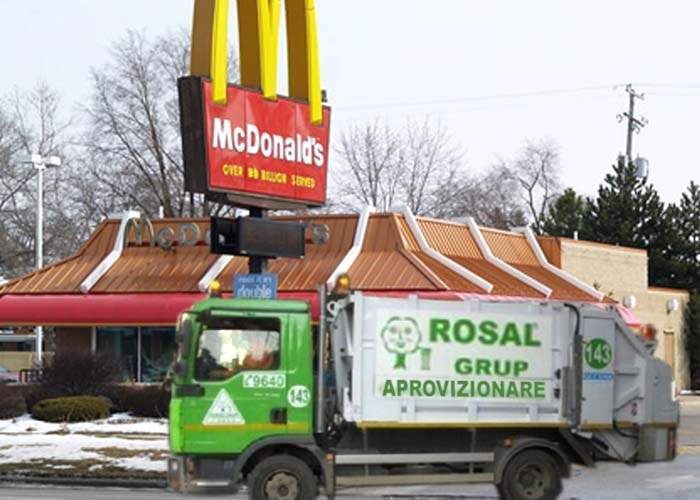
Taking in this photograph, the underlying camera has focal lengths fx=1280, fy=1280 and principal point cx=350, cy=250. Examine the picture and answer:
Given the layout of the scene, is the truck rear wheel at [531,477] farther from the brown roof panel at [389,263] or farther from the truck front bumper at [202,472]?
the brown roof panel at [389,263]

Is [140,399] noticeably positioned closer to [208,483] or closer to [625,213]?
[208,483]

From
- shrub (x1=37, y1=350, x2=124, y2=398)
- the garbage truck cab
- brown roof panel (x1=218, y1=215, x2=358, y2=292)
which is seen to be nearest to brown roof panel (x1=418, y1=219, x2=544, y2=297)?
brown roof panel (x1=218, y1=215, x2=358, y2=292)

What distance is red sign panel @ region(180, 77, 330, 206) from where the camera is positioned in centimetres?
2380

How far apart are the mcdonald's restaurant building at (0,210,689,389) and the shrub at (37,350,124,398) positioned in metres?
2.66

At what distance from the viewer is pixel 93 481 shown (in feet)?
69.3

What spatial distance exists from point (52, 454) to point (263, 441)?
33.2 ft

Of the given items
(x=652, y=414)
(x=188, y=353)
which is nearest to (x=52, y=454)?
(x=188, y=353)

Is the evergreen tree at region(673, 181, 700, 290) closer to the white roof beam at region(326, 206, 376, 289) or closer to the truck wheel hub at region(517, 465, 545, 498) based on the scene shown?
the white roof beam at region(326, 206, 376, 289)

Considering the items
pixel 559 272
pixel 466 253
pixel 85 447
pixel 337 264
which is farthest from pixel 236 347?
pixel 559 272

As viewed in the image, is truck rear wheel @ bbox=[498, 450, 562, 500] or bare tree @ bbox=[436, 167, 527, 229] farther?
bare tree @ bbox=[436, 167, 527, 229]

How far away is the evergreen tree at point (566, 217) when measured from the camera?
61375 mm

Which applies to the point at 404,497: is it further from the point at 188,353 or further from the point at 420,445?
the point at 188,353

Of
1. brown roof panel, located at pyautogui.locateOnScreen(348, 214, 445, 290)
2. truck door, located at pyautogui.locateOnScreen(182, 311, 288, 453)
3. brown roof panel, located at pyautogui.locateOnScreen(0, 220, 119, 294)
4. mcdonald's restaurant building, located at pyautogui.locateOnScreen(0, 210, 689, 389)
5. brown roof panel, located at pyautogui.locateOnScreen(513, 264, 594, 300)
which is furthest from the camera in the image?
brown roof panel, located at pyautogui.locateOnScreen(513, 264, 594, 300)

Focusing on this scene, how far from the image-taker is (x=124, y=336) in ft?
124
